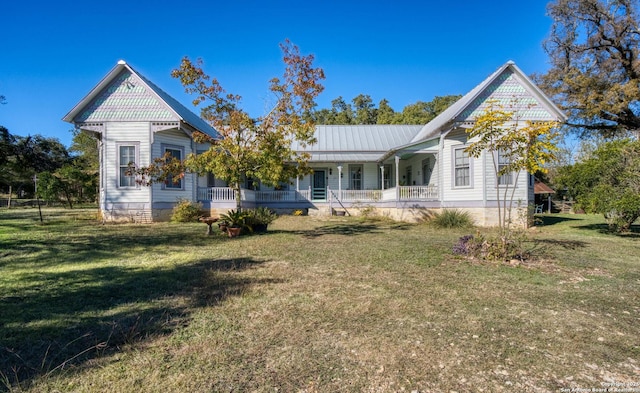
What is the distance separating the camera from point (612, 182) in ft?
39.8

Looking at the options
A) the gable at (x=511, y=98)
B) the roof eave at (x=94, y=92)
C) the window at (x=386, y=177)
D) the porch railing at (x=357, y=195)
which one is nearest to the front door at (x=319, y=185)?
the porch railing at (x=357, y=195)

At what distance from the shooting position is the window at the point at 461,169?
1566 cm

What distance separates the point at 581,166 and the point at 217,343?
14705 millimetres

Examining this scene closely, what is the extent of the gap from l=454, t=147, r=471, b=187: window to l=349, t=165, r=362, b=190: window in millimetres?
8055

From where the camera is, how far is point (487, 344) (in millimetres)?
3547

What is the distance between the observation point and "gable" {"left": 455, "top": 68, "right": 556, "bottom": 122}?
15.1 meters

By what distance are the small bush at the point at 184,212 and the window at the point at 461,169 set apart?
12.4 m

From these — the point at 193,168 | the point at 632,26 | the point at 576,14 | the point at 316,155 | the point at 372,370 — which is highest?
the point at 576,14

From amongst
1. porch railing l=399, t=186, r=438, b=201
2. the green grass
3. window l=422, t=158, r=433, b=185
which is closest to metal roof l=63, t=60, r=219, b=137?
the green grass

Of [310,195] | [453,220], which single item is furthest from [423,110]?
[453,220]

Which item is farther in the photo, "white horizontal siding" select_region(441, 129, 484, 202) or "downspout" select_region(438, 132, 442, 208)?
"downspout" select_region(438, 132, 442, 208)

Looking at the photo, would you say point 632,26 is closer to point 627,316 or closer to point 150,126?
point 627,316

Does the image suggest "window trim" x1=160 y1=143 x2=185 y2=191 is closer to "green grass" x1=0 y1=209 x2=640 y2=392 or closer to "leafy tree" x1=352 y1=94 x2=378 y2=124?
"green grass" x1=0 y1=209 x2=640 y2=392

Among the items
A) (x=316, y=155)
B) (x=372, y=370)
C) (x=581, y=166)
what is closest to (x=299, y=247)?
(x=372, y=370)
